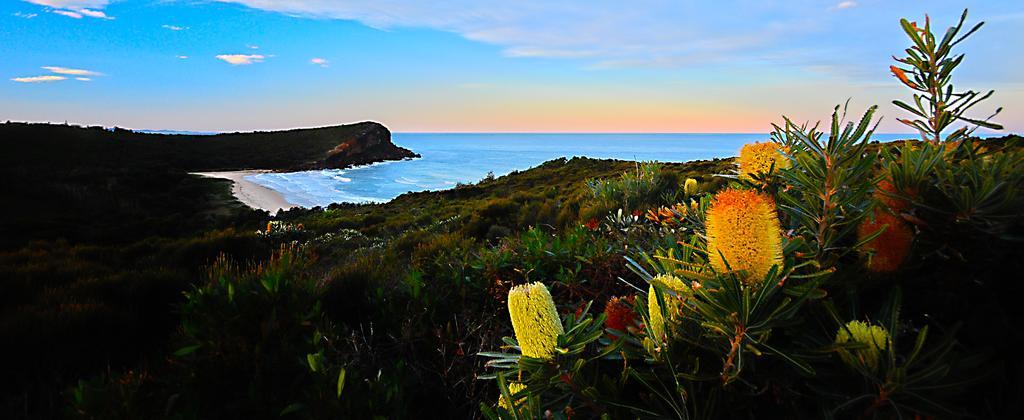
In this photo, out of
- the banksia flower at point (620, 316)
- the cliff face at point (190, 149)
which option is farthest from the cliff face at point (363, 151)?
the banksia flower at point (620, 316)

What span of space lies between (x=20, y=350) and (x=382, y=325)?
92.8 inches

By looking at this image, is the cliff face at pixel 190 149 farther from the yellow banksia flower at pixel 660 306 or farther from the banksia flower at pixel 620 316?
the yellow banksia flower at pixel 660 306

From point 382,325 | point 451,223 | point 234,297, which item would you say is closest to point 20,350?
point 234,297

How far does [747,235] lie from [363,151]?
65231 millimetres

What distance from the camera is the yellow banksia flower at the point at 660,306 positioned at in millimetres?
732

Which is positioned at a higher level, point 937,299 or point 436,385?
point 937,299

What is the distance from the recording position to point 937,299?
712 mm

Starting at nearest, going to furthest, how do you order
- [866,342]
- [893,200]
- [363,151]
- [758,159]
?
[866,342] < [893,200] < [758,159] < [363,151]

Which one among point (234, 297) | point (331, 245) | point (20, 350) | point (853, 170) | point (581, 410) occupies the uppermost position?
point (853, 170)

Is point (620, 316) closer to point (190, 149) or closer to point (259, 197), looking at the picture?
point (259, 197)

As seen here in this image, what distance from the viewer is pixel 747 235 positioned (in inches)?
26.0

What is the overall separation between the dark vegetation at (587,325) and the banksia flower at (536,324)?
0.09 ft

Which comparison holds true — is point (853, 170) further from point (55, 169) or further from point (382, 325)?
point (55, 169)

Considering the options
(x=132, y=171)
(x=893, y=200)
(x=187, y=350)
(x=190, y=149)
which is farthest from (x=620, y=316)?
(x=190, y=149)
